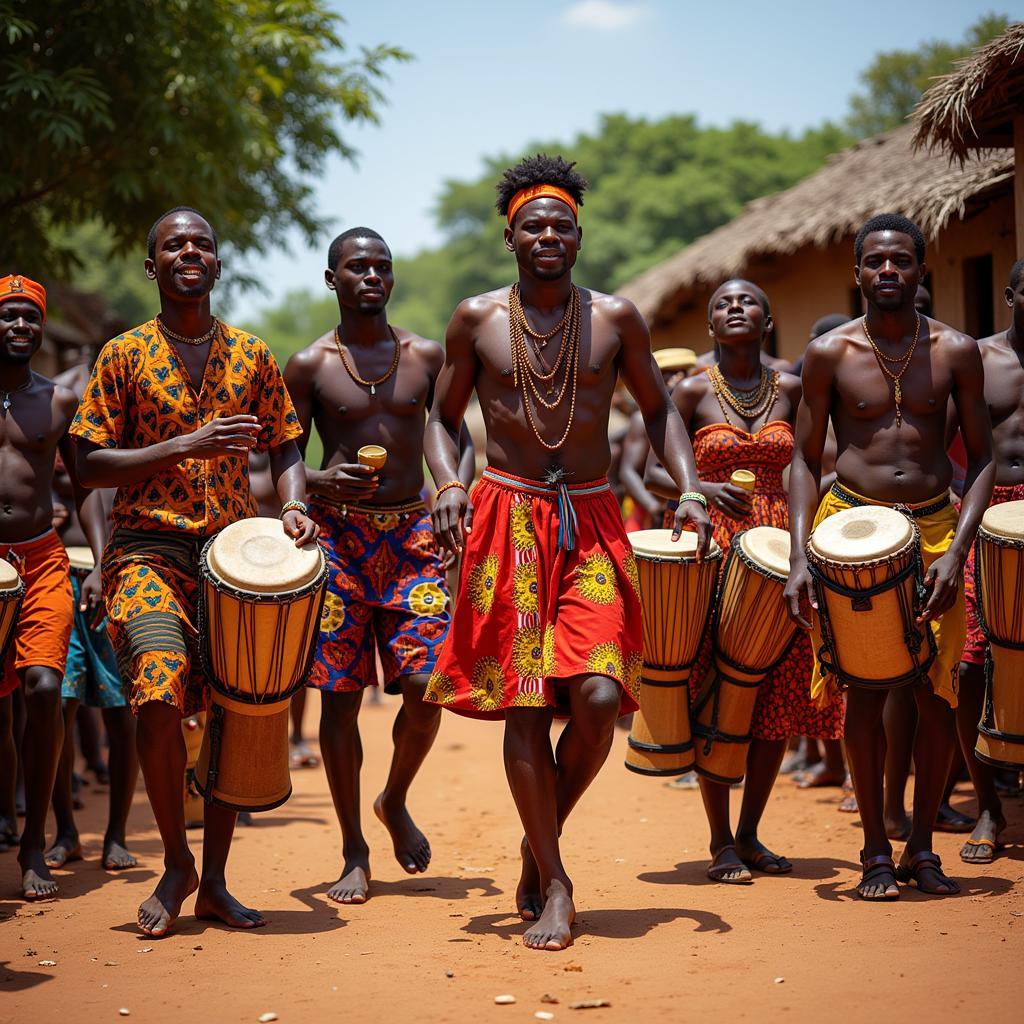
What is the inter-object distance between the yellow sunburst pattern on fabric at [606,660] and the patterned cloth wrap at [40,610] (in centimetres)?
274

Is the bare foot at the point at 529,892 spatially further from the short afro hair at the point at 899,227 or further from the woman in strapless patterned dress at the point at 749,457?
the short afro hair at the point at 899,227

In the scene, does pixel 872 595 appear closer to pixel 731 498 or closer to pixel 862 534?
pixel 862 534

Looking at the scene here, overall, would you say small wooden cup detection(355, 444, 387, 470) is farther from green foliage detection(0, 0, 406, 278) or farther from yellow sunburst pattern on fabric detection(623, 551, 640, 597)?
green foliage detection(0, 0, 406, 278)

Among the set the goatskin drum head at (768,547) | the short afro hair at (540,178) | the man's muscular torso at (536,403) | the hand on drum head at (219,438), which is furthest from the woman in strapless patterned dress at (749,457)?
the hand on drum head at (219,438)

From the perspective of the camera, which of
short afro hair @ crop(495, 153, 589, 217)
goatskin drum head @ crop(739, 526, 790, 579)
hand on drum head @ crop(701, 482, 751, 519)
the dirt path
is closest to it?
the dirt path

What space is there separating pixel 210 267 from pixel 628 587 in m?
2.11

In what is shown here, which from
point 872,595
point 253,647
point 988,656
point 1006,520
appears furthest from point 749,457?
point 253,647

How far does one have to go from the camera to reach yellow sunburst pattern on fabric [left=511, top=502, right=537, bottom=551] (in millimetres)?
5227

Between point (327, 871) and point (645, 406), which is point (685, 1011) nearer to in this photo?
point (645, 406)

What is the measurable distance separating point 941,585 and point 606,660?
139cm

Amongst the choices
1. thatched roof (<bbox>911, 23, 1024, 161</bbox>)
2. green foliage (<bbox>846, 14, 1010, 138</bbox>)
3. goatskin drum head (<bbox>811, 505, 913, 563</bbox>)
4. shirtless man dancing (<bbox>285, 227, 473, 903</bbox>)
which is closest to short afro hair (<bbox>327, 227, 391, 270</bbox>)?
shirtless man dancing (<bbox>285, 227, 473, 903</bbox>)

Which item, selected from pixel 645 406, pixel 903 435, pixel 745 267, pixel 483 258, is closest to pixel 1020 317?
pixel 903 435

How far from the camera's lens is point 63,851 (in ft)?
23.0

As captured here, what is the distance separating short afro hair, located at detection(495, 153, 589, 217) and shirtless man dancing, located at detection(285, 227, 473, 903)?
1.13 m
